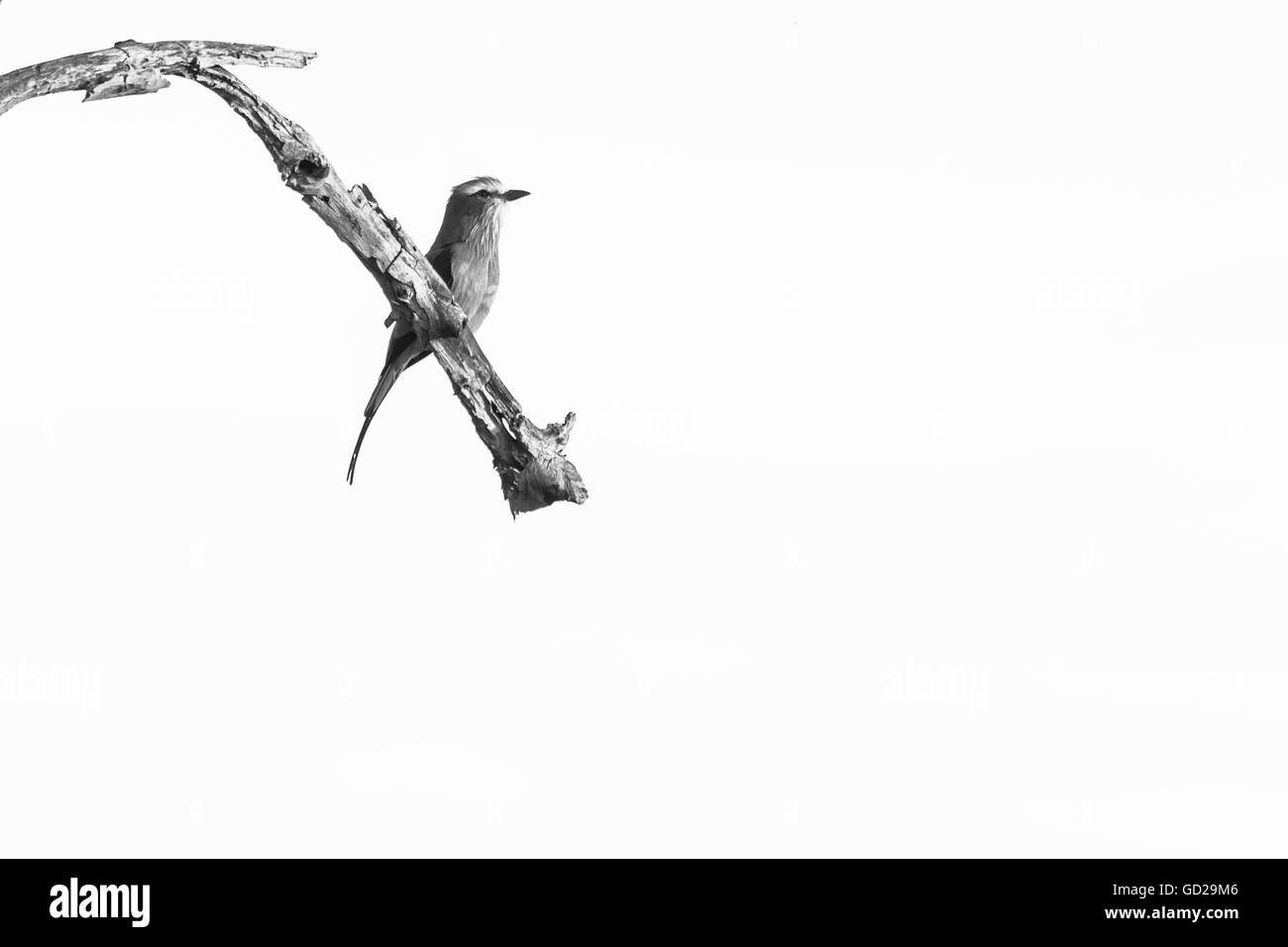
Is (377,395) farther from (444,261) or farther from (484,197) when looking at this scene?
(484,197)

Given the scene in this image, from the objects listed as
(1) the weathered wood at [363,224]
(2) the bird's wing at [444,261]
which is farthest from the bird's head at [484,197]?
(1) the weathered wood at [363,224]

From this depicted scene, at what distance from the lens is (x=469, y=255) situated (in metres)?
4.01

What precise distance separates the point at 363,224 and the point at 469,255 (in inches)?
21.3

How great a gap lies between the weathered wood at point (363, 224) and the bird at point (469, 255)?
0.81ft

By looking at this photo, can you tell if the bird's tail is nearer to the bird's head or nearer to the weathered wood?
the weathered wood

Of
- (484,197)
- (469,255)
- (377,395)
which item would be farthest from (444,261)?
(377,395)

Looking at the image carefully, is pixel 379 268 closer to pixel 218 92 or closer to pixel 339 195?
pixel 339 195

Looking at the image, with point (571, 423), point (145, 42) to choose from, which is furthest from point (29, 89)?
point (571, 423)

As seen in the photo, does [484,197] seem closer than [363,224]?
No

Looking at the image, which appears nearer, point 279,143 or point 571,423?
point 279,143

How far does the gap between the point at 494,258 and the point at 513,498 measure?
796 mm

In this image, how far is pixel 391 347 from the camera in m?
3.93
